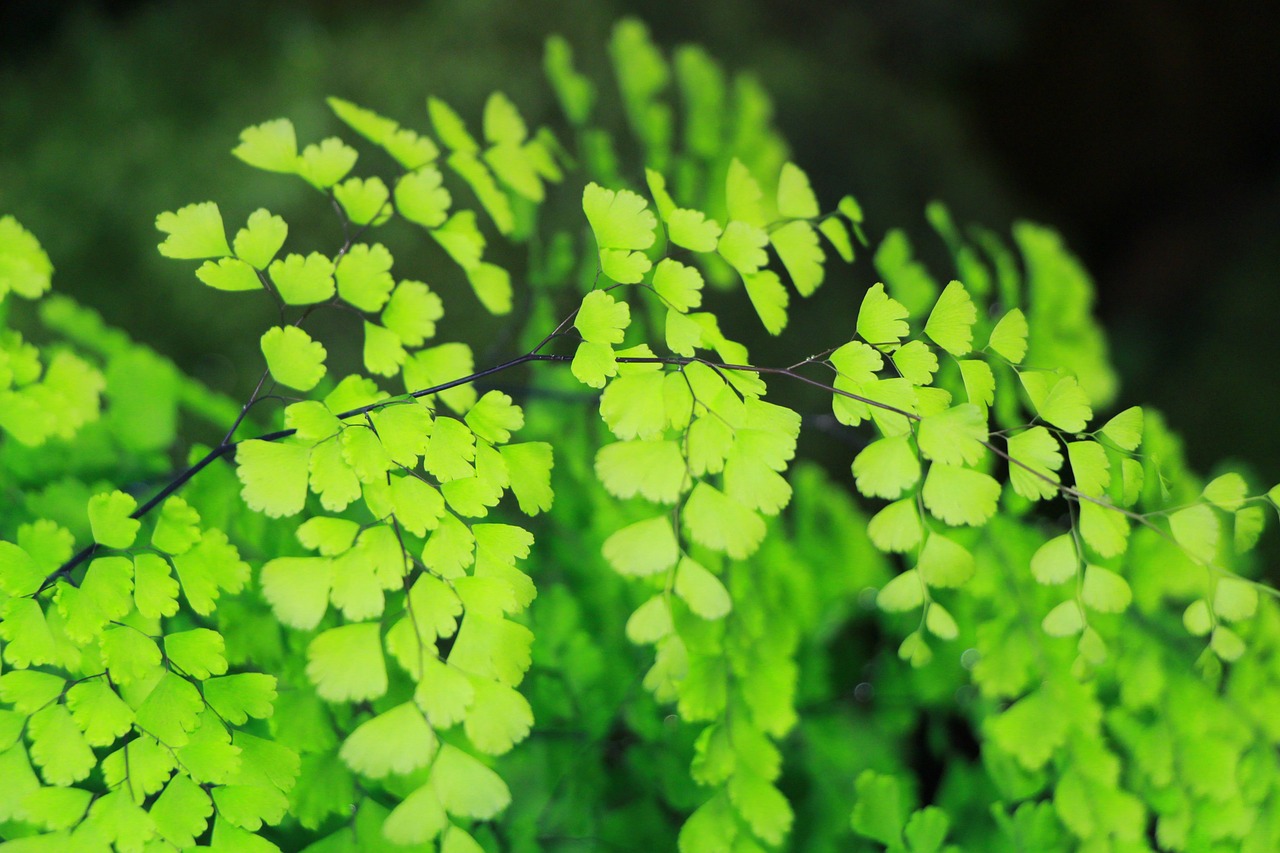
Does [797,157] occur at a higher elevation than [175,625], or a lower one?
lower

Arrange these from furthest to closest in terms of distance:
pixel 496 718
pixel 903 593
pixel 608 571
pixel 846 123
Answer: pixel 846 123 → pixel 608 571 → pixel 903 593 → pixel 496 718

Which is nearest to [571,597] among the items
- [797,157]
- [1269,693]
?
[1269,693]

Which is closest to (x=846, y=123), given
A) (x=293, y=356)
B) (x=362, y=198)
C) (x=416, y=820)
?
(x=362, y=198)

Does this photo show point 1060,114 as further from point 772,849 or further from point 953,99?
point 772,849

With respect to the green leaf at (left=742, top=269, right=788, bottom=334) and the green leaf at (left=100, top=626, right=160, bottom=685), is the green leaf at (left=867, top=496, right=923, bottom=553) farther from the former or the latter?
the green leaf at (left=100, top=626, right=160, bottom=685)

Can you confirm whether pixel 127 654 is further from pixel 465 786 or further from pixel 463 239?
pixel 463 239

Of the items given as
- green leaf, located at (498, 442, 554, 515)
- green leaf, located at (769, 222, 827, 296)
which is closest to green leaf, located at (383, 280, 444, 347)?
green leaf, located at (498, 442, 554, 515)
